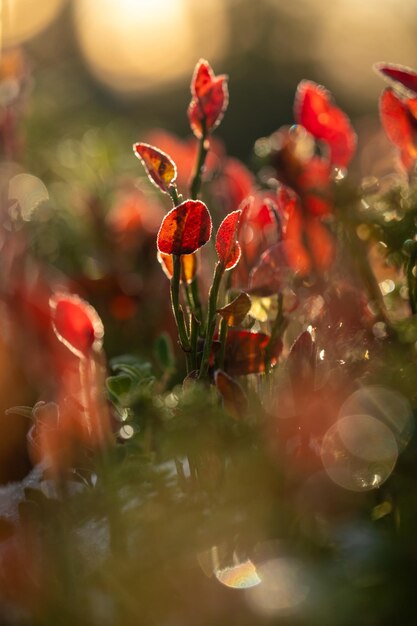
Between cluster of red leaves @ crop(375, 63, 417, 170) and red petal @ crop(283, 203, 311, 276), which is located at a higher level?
cluster of red leaves @ crop(375, 63, 417, 170)

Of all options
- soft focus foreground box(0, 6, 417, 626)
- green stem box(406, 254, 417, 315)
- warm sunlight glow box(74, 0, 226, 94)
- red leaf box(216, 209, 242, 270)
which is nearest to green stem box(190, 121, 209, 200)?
soft focus foreground box(0, 6, 417, 626)

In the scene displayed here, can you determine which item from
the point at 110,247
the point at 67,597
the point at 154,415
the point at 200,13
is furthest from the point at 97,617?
the point at 200,13

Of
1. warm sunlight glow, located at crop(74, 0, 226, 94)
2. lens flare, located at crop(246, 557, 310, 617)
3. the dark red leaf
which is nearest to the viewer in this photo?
lens flare, located at crop(246, 557, 310, 617)

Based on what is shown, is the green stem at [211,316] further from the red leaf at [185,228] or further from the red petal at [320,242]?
the red petal at [320,242]

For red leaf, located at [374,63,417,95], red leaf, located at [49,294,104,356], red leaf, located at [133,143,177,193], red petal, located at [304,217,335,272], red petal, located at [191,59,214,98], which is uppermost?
red leaf, located at [374,63,417,95]

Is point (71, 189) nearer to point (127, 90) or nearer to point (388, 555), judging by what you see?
point (388, 555)

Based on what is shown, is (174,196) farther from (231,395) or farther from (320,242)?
(320,242)

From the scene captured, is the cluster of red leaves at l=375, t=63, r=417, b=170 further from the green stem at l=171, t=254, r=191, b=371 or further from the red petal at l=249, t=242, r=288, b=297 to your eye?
the green stem at l=171, t=254, r=191, b=371

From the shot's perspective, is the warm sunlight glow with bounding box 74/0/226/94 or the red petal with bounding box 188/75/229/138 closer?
the red petal with bounding box 188/75/229/138

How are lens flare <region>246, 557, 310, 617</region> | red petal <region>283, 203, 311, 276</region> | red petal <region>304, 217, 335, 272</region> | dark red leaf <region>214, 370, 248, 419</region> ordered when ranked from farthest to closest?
1. red petal <region>304, 217, 335, 272</region>
2. red petal <region>283, 203, 311, 276</region>
3. dark red leaf <region>214, 370, 248, 419</region>
4. lens flare <region>246, 557, 310, 617</region>
